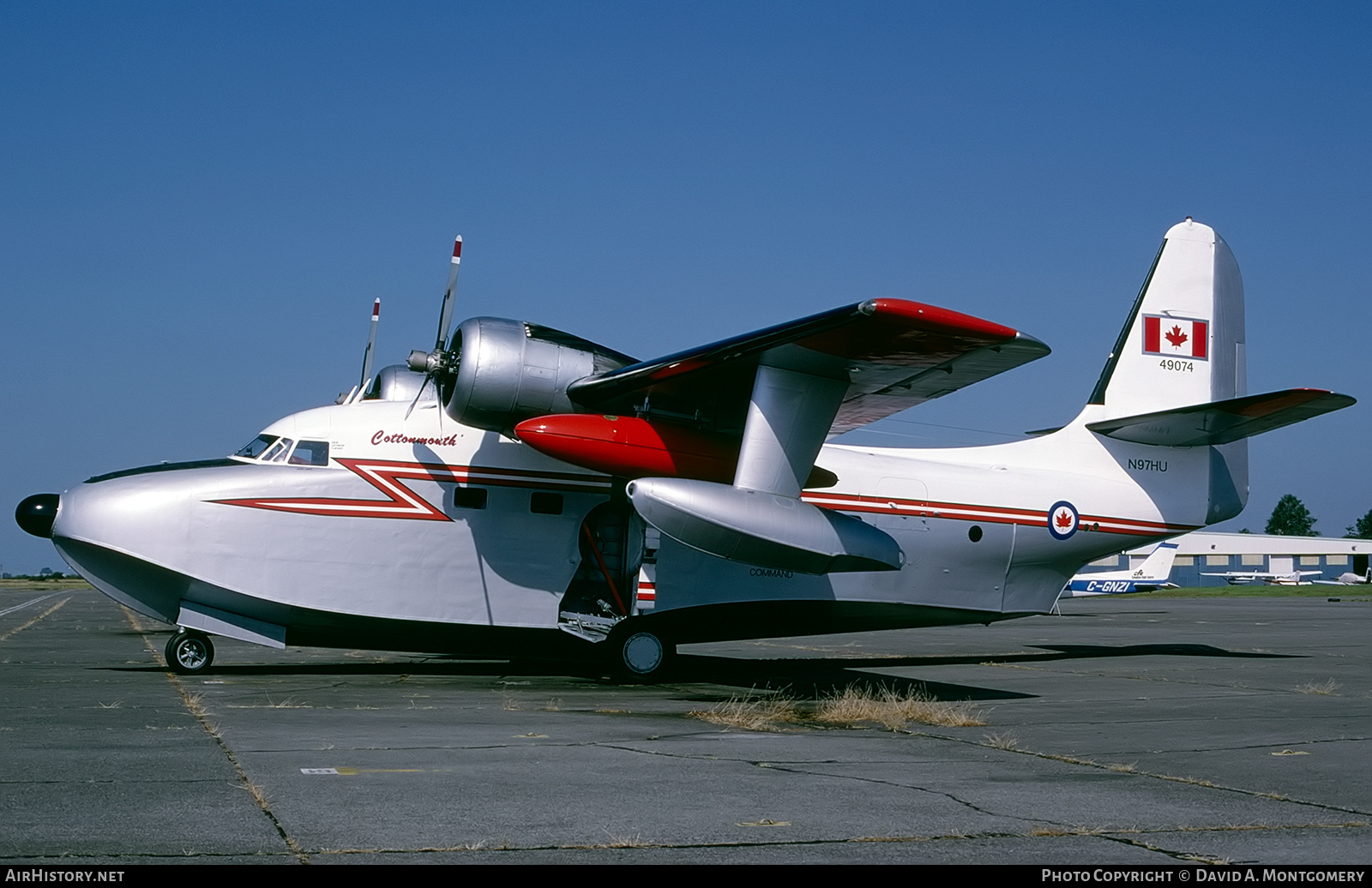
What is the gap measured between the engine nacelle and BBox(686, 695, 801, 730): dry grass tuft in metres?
4.08

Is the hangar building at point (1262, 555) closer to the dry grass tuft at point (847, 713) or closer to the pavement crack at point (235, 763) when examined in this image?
the dry grass tuft at point (847, 713)

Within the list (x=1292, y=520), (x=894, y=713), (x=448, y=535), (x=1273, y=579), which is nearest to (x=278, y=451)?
(x=448, y=535)

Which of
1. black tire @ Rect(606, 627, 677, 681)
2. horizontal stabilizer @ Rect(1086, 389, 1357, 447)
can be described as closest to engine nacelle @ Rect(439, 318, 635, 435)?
black tire @ Rect(606, 627, 677, 681)

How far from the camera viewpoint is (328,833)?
18.8 ft

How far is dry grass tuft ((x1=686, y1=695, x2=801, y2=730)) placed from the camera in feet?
35.0

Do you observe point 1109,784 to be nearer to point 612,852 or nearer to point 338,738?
point 612,852

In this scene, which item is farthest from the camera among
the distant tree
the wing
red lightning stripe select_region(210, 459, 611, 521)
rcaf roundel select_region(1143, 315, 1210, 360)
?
the distant tree

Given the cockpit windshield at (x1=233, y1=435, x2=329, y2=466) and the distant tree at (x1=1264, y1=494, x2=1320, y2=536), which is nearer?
the cockpit windshield at (x1=233, y1=435, x2=329, y2=466)

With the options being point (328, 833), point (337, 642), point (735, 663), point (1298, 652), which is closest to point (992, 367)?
point (735, 663)

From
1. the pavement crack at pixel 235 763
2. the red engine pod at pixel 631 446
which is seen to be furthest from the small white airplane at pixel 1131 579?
the pavement crack at pixel 235 763

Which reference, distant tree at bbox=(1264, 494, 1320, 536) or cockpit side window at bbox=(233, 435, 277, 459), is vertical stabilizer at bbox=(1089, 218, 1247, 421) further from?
distant tree at bbox=(1264, 494, 1320, 536)

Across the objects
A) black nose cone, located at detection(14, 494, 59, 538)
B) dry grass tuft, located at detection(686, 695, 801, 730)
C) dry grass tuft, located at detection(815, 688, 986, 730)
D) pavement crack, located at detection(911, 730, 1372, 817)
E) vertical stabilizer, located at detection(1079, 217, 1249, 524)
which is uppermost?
vertical stabilizer, located at detection(1079, 217, 1249, 524)

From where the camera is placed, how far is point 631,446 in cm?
→ 1390

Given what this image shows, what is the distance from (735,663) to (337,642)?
6441 mm
